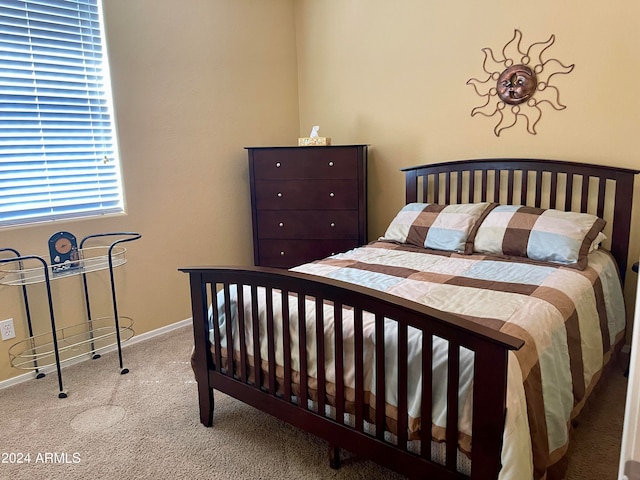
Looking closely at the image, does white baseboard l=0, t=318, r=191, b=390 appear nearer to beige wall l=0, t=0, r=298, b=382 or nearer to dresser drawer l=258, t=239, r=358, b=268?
beige wall l=0, t=0, r=298, b=382

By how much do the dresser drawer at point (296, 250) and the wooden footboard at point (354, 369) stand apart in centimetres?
144

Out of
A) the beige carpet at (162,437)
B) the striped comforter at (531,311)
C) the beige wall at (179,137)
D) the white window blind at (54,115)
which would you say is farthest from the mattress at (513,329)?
the white window blind at (54,115)

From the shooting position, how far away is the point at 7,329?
256 cm

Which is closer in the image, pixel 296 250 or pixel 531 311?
pixel 531 311

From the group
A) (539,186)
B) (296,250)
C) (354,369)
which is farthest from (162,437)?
(539,186)

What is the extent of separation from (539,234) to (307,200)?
1.58 m

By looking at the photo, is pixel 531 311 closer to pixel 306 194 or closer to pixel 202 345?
pixel 202 345

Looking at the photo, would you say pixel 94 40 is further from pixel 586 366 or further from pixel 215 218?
pixel 586 366

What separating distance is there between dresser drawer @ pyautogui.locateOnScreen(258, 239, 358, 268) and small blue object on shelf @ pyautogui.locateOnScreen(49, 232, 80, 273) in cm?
129

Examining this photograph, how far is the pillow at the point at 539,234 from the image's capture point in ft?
7.86

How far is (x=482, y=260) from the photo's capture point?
8.35ft

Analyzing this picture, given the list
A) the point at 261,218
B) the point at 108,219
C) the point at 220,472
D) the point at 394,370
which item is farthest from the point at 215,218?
the point at 394,370

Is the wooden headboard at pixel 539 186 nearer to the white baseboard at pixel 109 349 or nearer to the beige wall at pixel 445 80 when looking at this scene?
the beige wall at pixel 445 80

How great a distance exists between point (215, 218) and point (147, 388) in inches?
55.3
